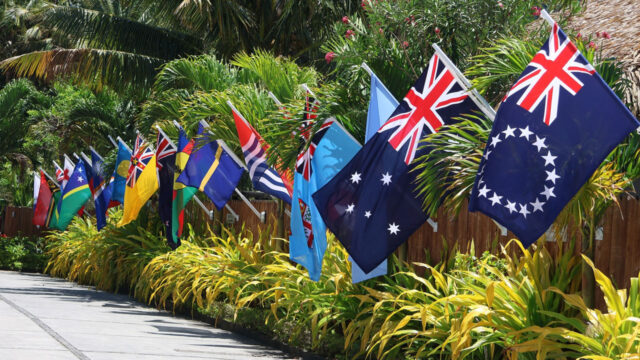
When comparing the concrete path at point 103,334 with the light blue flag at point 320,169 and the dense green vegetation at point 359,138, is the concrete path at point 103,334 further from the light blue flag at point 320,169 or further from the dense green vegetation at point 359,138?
the light blue flag at point 320,169

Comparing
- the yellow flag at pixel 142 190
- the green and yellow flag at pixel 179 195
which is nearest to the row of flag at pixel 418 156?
the green and yellow flag at pixel 179 195

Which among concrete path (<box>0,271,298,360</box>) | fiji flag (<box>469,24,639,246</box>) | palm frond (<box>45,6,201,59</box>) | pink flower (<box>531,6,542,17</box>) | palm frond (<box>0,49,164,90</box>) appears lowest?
concrete path (<box>0,271,298,360</box>)

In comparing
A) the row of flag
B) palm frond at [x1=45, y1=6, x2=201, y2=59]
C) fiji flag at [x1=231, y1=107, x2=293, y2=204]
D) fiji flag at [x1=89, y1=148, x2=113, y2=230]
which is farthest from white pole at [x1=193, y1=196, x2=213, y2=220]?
palm frond at [x1=45, y1=6, x2=201, y2=59]

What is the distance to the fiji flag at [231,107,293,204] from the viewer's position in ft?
46.2

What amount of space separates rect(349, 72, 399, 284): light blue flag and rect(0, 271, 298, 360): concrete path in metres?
2.05

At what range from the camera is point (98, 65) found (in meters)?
23.8

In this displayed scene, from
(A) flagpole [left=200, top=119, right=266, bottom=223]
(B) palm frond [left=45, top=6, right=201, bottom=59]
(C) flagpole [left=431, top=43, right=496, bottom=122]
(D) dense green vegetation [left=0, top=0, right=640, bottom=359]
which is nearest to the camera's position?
(D) dense green vegetation [left=0, top=0, right=640, bottom=359]

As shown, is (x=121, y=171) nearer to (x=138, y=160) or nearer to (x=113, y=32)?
(x=138, y=160)

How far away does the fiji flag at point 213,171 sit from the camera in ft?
51.5

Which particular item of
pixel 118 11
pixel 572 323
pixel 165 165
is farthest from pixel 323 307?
pixel 118 11

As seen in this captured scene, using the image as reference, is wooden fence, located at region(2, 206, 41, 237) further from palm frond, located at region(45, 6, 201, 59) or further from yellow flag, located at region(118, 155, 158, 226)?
yellow flag, located at region(118, 155, 158, 226)

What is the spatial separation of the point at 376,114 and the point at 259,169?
163 inches

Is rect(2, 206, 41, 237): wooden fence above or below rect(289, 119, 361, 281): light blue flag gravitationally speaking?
above

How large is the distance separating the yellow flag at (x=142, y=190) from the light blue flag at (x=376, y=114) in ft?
29.9
